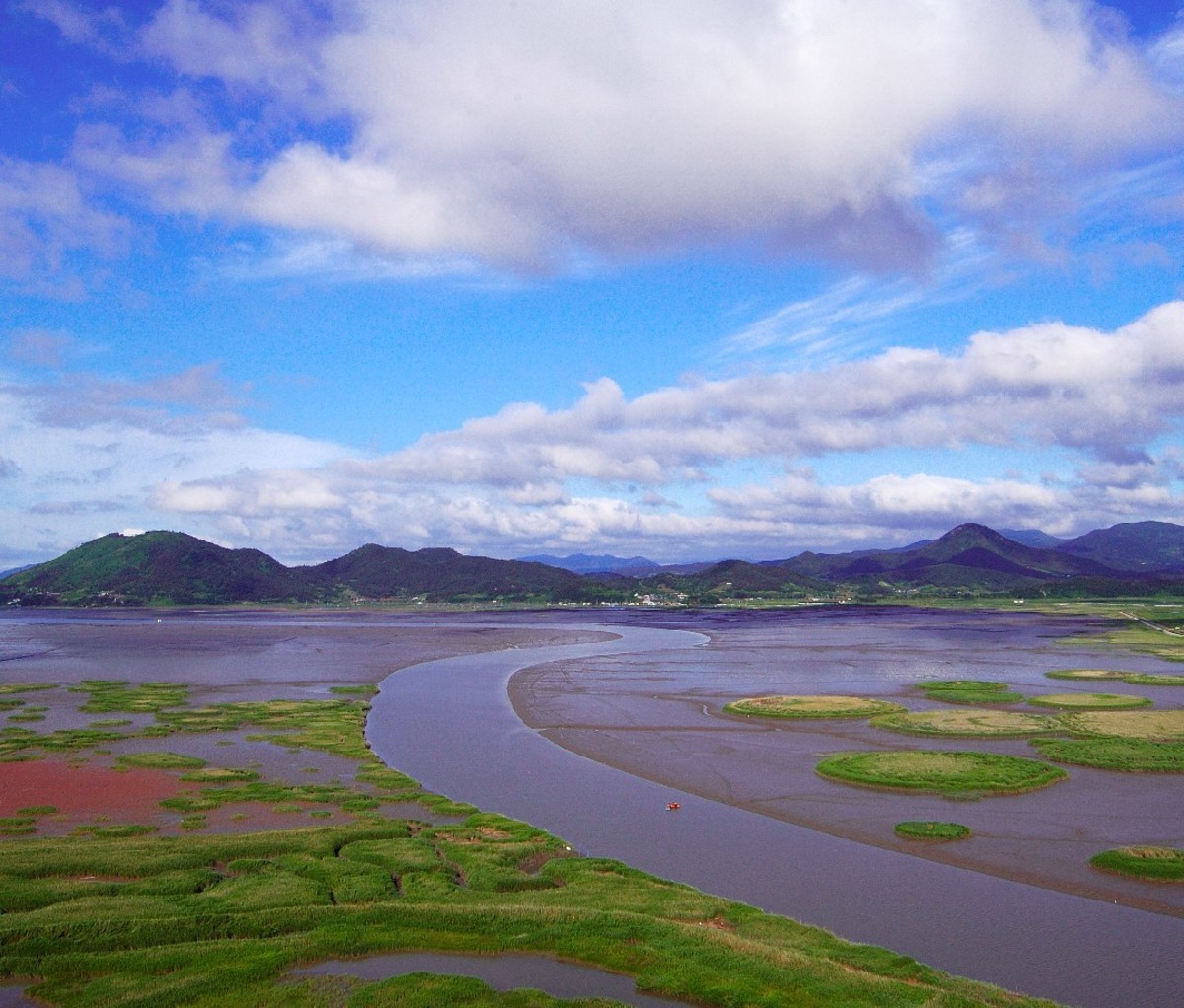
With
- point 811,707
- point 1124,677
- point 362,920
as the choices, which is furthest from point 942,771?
point 1124,677

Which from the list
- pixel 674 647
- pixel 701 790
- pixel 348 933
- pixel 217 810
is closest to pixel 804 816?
pixel 701 790

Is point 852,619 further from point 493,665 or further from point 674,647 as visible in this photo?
point 493,665

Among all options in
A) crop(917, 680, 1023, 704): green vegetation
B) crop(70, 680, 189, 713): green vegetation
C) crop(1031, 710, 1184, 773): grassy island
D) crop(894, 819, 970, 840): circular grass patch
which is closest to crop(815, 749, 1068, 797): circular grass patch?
crop(1031, 710, 1184, 773): grassy island

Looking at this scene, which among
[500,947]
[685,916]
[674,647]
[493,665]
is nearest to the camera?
[500,947]

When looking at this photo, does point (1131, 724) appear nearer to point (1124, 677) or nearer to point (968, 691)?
point (968, 691)

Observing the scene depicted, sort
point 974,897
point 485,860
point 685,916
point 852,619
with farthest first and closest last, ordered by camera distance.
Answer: point 852,619 < point 485,860 < point 974,897 < point 685,916

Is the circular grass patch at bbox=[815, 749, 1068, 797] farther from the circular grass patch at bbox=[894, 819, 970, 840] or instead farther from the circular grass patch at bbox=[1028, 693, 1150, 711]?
the circular grass patch at bbox=[1028, 693, 1150, 711]
